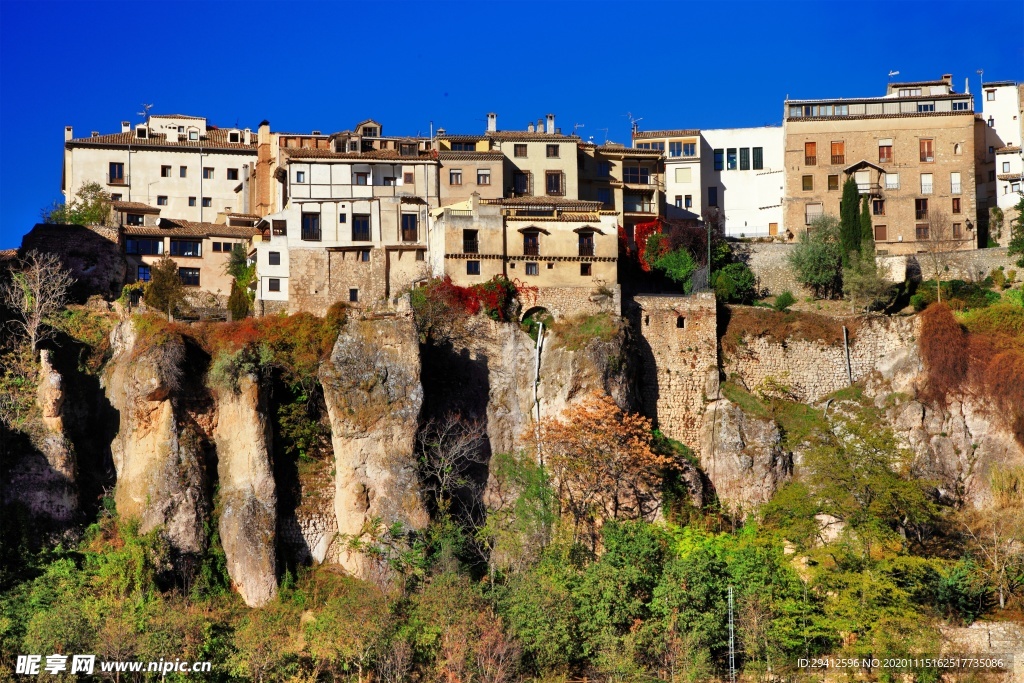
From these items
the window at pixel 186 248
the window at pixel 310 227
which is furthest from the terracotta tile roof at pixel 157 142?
the window at pixel 310 227

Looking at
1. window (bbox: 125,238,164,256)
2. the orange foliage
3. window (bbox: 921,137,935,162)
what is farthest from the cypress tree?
window (bbox: 125,238,164,256)

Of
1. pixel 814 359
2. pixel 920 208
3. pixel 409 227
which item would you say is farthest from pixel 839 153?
pixel 409 227

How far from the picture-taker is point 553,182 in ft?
251

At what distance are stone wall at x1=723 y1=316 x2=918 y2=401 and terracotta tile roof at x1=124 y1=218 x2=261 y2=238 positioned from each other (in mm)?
21899

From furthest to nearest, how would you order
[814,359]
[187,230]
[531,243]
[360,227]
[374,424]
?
[187,230] < [360,227] < [814,359] < [531,243] < [374,424]

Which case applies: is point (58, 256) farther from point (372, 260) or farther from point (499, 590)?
point (499, 590)

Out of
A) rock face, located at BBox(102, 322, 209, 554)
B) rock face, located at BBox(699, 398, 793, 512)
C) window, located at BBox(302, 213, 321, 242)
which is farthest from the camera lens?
window, located at BBox(302, 213, 321, 242)

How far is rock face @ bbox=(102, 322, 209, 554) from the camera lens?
2354 inches

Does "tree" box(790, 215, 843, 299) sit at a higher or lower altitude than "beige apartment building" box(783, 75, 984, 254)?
lower

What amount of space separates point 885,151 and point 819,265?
9941mm

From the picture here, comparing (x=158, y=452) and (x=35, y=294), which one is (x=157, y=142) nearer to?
(x=35, y=294)

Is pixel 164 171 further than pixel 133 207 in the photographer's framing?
Yes

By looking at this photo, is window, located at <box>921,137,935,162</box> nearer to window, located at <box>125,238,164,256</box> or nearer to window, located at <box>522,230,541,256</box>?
window, located at <box>522,230,541,256</box>

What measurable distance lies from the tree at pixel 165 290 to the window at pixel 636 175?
71.3 ft
